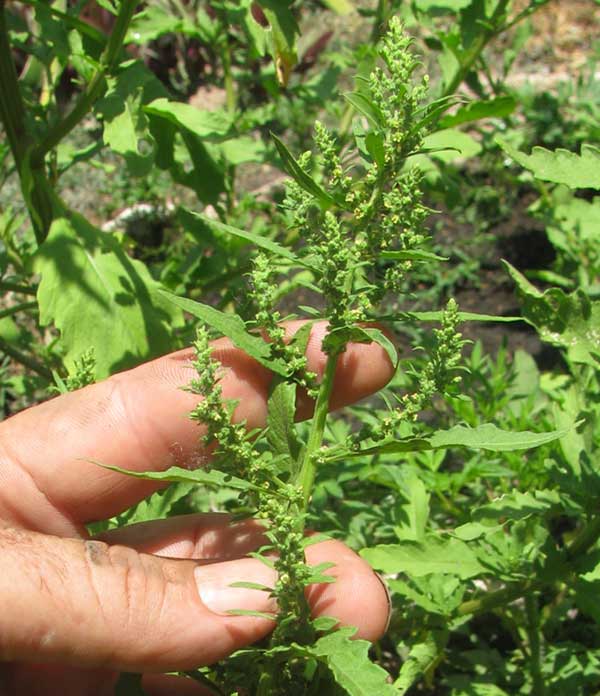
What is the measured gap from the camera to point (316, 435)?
1.47m

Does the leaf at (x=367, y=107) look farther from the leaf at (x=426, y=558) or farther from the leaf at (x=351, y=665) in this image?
the leaf at (x=426, y=558)

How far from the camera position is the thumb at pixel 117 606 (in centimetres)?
143

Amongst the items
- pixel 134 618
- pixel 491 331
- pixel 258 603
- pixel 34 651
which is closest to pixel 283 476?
pixel 258 603

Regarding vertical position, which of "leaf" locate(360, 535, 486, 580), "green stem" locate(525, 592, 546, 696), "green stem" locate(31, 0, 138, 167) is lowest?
"green stem" locate(525, 592, 546, 696)

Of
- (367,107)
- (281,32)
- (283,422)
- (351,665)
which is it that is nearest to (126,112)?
(281,32)

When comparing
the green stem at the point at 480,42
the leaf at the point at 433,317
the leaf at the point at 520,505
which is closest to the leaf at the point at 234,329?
the leaf at the point at 433,317

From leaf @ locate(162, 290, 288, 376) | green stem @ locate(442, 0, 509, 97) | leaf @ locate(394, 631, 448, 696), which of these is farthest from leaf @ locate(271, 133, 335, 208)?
green stem @ locate(442, 0, 509, 97)

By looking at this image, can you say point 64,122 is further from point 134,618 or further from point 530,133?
point 530,133

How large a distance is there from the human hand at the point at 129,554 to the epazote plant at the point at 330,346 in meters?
0.14

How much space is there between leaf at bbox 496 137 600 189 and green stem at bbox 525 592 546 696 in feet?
3.68

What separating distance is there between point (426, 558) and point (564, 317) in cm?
61

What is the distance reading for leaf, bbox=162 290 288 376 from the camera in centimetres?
140

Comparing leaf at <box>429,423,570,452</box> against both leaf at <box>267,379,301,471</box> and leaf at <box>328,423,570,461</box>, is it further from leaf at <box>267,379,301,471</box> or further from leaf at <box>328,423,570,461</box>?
leaf at <box>267,379,301,471</box>

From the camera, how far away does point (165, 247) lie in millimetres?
4551
